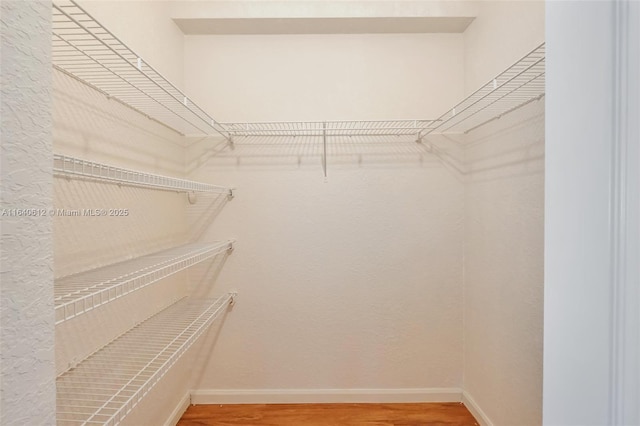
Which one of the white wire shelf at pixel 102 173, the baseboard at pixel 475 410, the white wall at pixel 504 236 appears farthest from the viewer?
the baseboard at pixel 475 410

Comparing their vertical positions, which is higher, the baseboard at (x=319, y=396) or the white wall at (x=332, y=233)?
the white wall at (x=332, y=233)

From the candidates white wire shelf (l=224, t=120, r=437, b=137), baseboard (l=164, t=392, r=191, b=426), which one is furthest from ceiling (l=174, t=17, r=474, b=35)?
baseboard (l=164, t=392, r=191, b=426)

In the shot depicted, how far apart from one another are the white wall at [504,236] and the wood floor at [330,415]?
164 millimetres

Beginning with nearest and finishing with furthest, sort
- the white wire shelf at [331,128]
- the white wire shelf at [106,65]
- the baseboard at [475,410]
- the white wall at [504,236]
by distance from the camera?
the white wire shelf at [106,65] < the white wall at [504,236] < the baseboard at [475,410] < the white wire shelf at [331,128]

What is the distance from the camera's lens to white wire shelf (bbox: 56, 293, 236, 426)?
0.95 meters

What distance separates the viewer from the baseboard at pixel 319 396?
183cm

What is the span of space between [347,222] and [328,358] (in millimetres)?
811

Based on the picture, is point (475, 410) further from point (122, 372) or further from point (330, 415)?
point (122, 372)

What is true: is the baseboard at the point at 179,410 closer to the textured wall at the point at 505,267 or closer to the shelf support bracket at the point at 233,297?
the shelf support bracket at the point at 233,297

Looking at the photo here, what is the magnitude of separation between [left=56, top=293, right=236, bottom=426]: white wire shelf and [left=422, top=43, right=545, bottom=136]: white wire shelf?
58.2 inches

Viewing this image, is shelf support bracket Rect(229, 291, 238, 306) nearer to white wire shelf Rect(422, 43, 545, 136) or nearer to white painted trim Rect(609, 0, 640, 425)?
white wire shelf Rect(422, 43, 545, 136)

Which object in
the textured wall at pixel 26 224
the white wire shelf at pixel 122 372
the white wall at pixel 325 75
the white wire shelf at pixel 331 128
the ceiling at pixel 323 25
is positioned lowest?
the white wire shelf at pixel 122 372

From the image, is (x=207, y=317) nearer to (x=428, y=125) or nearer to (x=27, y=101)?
(x=27, y=101)

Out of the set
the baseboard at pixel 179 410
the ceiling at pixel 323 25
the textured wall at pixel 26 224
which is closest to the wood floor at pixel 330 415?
the baseboard at pixel 179 410
